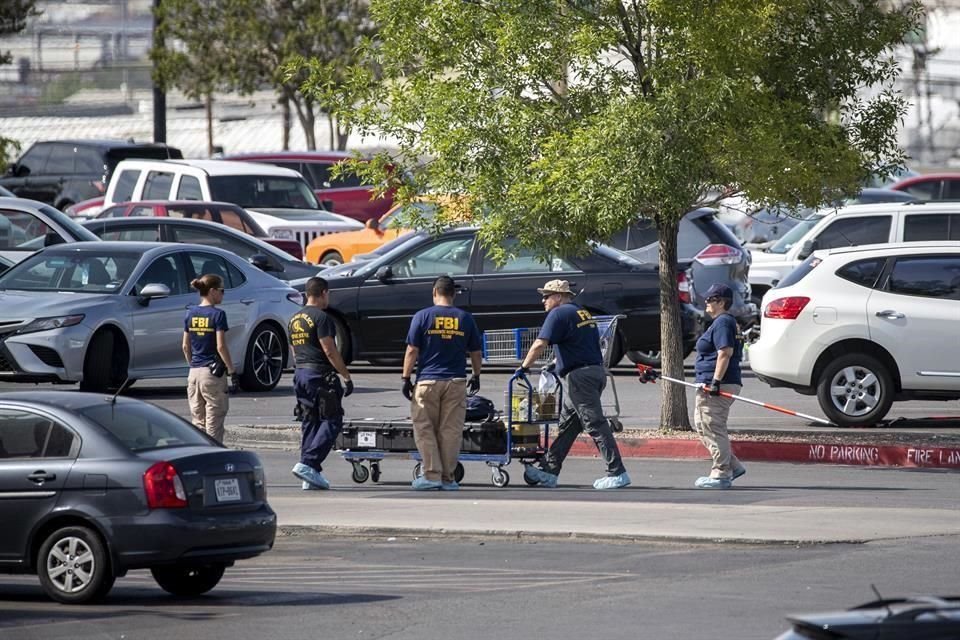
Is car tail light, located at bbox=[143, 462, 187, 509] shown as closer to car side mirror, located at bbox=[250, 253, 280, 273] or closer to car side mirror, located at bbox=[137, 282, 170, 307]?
car side mirror, located at bbox=[137, 282, 170, 307]

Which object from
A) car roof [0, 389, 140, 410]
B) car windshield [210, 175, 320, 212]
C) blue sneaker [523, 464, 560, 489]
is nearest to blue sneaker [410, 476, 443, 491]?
blue sneaker [523, 464, 560, 489]

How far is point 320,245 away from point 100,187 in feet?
29.0

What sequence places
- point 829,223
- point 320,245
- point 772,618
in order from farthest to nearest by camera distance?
point 320,245 < point 829,223 < point 772,618

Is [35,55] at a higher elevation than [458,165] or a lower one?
higher

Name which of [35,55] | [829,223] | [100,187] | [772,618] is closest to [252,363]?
[829,223]

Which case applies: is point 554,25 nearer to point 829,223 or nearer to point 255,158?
point 829,223

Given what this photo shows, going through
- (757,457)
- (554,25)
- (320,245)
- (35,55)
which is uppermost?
(35,55)

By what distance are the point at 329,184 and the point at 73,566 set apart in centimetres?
2777

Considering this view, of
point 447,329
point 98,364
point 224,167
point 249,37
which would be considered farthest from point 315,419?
point 249,37

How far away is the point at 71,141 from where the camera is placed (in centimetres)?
3675

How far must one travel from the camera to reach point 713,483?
14172mm

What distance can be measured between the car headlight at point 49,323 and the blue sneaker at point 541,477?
5929mm

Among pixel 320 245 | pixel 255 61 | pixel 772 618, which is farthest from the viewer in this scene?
pixel 255 61

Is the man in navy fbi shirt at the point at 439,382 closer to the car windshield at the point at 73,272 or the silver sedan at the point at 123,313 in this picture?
the silver sedan at the point at 123,313
